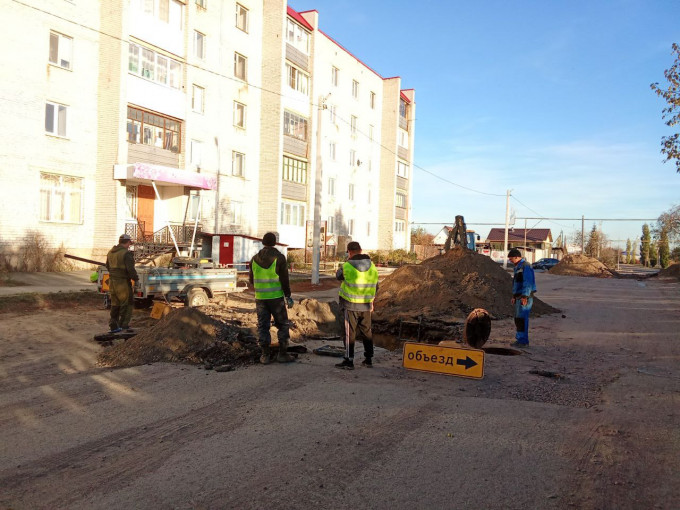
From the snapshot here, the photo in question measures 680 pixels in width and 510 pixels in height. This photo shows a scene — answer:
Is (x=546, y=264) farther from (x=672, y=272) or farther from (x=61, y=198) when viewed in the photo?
(x=61, y=198)

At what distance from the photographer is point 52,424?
16.8 ft

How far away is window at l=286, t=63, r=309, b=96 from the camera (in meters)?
35.2

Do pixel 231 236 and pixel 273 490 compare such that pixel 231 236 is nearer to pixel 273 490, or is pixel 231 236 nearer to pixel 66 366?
pixel 66 366

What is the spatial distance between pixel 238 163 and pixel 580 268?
37003 mm

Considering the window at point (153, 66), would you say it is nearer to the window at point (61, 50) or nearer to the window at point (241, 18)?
the window at point (61, 50)

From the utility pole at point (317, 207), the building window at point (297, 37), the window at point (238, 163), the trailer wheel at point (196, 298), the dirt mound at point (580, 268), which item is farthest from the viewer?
the dirt mound at point (580, 268)

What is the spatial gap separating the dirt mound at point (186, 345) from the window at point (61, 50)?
57.9 ft

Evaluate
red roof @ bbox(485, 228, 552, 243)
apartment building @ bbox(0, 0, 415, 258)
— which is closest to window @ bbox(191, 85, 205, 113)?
apartment building @ bbox(0, 0, 415, 258)

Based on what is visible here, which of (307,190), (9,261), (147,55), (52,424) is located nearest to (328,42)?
(307,190)

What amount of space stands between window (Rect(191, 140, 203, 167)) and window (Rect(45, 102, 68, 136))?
273 inches

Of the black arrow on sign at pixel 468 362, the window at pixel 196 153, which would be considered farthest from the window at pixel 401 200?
the black arrow on sign at pixel 468 362

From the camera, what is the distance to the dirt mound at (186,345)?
7.89 m

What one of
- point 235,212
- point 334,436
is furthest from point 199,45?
point 334,436

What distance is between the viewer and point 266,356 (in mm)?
7926
